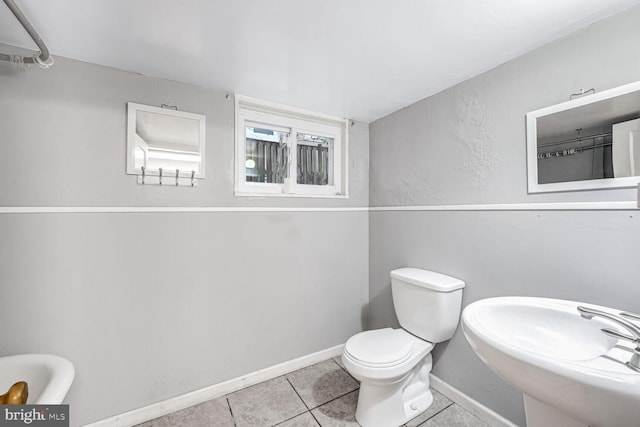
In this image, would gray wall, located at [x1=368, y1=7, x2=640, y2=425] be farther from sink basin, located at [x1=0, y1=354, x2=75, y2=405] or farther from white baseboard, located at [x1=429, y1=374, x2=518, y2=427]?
sink basin, located at [x1=0, y1=354, x2=75, y2=405]

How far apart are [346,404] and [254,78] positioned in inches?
81.1

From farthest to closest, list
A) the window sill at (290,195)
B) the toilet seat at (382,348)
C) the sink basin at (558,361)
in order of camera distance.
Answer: the window sill at (290,195) → the toilet seat at (382,348) → the sink basin at (558,361)

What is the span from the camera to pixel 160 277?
1502 millimetres

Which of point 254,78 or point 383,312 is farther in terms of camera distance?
point 383,312

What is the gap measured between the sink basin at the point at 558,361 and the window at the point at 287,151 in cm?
141

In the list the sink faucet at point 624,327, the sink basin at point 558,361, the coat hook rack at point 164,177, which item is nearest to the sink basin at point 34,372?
the coat hook rack at point 164,177

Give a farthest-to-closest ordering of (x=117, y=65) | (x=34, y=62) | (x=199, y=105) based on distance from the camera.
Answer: (x=199, y=105)
(x=117, y=65)
(x=34, y=62)

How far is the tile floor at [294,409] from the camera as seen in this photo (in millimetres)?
1436

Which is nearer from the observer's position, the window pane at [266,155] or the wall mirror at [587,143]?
the wall mirror at [587,143]

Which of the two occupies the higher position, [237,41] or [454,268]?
[237,41]

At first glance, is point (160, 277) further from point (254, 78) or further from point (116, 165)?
point (254, 78)

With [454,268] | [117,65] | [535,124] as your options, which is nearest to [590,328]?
[454,268]

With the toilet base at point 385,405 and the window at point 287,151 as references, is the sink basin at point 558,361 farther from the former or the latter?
the window at point 287,151

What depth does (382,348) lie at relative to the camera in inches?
56.1
